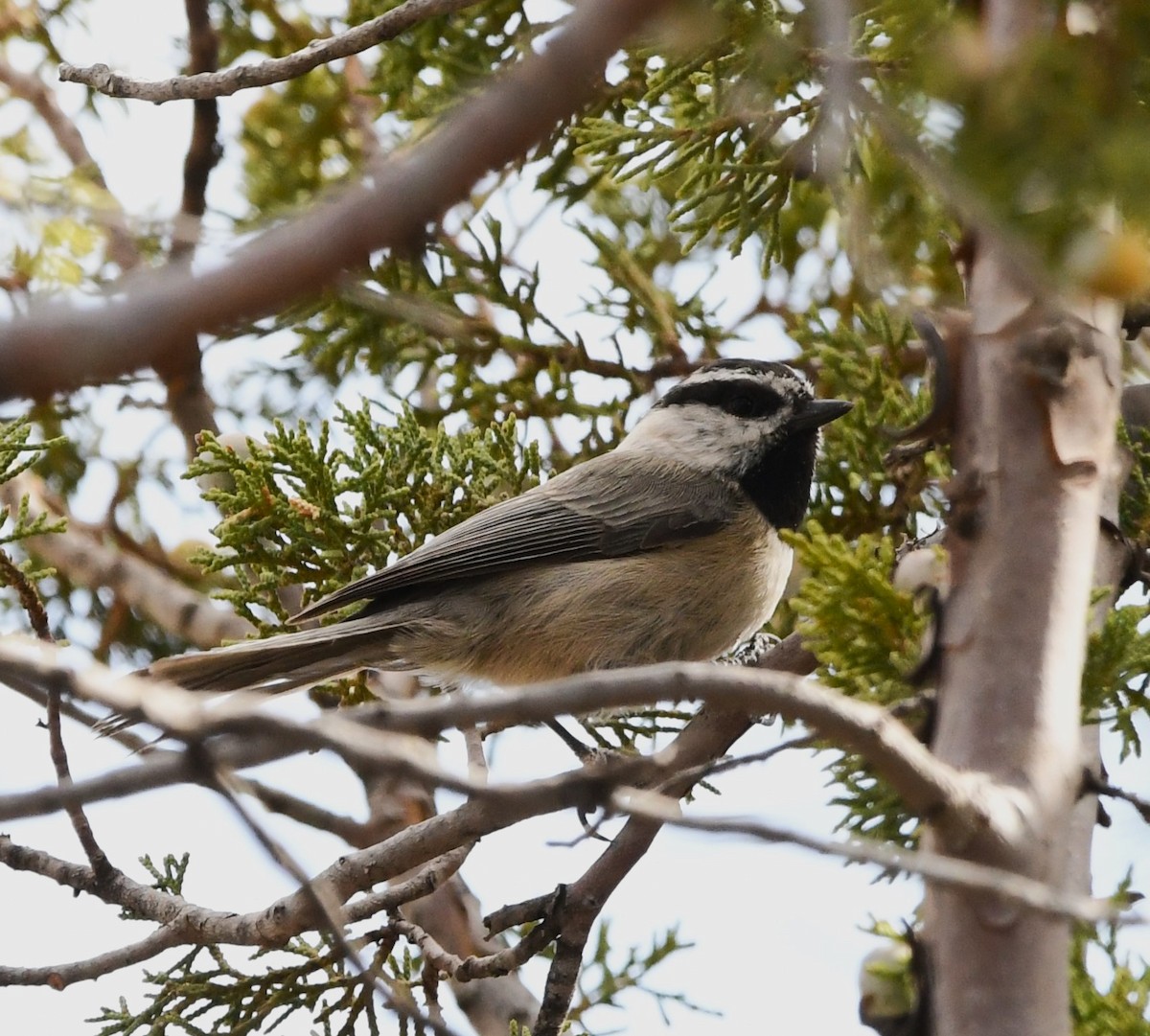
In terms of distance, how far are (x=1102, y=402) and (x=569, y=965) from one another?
1509 millimetres

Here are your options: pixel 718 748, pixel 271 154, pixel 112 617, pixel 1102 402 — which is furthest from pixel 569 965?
pixel 271 154

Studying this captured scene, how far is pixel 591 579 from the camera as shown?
11.7 feet

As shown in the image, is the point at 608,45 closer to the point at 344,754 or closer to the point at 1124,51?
the point at 344,754

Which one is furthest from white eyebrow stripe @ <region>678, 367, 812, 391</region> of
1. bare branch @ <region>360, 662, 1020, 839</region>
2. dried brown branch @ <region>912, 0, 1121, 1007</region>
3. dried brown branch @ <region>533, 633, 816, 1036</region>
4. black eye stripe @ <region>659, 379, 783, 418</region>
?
bare branch @ <region>360, 662, 1020, 839</region>

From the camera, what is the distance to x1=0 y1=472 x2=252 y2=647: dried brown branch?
174 inches

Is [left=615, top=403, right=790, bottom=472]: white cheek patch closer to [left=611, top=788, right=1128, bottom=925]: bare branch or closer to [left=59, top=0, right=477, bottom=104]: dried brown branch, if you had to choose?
[left=59, top=0, right=477, bottom=104]: dried brown branch

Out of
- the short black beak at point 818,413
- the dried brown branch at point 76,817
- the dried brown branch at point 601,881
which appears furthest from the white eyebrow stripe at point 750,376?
the dried brown branch at point 76,817

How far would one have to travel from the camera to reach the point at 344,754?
1.22 meters

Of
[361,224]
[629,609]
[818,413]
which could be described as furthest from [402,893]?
[361,224]

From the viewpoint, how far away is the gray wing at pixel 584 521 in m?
3.46

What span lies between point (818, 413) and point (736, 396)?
32 cm

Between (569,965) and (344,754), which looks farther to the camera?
(569,965)

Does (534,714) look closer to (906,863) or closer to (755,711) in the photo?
(755,711)

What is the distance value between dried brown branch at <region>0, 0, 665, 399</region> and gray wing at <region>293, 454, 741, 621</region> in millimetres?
2451
